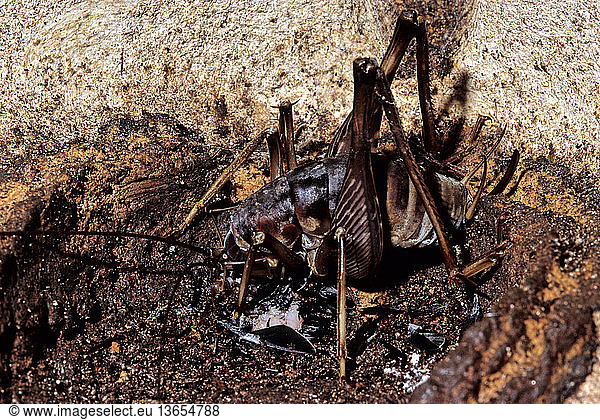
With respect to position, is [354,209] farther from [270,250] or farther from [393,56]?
[393,56]

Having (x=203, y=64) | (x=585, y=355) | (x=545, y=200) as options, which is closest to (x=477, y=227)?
(x=545, y=200)

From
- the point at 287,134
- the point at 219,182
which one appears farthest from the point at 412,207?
the point at 219,182

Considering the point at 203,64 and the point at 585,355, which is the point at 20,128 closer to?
the point at 203,64

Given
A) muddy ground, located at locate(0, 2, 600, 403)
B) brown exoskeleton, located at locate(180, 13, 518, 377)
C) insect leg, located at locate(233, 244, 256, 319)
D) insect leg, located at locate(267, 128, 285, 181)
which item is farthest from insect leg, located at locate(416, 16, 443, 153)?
insect leg, located at locate(233, 244, 256, 319)

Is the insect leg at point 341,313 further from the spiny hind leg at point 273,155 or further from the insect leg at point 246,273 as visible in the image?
the spiny hind leg at point 273,155

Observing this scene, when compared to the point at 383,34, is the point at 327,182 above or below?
below

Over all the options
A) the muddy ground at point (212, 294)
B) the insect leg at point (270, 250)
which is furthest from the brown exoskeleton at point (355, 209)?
the muddy ground at point (212, 294)

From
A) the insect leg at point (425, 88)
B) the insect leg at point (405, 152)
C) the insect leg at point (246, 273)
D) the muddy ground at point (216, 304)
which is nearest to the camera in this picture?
the muddy ground at point (216, 304)

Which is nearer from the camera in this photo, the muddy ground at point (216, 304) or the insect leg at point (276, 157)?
the muddy ground at point (216, 304)
